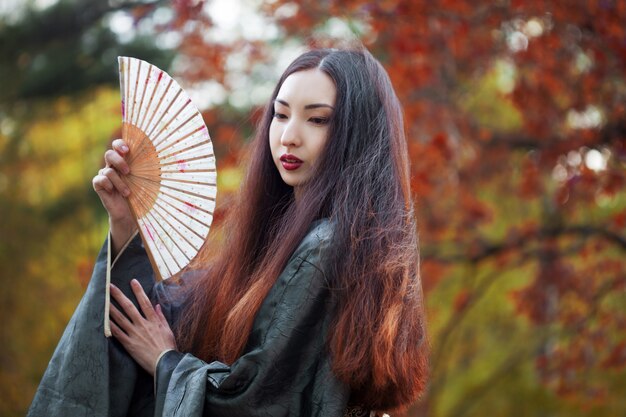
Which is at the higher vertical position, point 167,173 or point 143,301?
point 167,173

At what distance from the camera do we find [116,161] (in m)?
2.18

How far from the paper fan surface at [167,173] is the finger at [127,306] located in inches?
4.5

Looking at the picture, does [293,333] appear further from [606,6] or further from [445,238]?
[445,238]

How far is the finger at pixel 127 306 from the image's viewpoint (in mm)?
2252

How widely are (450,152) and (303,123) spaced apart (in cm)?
388

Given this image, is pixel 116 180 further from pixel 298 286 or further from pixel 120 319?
pixel 298 286

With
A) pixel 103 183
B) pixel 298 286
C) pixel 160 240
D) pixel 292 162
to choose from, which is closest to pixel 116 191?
pixel 103 183

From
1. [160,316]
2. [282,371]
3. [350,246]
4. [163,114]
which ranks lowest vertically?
[282,371]

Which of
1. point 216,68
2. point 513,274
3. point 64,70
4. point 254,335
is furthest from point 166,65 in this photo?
point 513,274

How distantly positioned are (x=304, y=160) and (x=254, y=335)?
47cm

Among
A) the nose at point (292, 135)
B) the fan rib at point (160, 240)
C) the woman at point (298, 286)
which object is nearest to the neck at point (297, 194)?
the woman at point (298, 286)

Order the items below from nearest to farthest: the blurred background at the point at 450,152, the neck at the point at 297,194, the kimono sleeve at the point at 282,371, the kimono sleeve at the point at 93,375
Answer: the kimono sleeve at the point at 282,371 → the kimono sleeve at the point at 93,375 → the neck at the point at 297,194 → the blurred background at the point at 450,152

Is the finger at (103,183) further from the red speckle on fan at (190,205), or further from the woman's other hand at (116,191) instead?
the red speckle on fan at (190,205)

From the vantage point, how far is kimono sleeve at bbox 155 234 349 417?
6.44 feet
